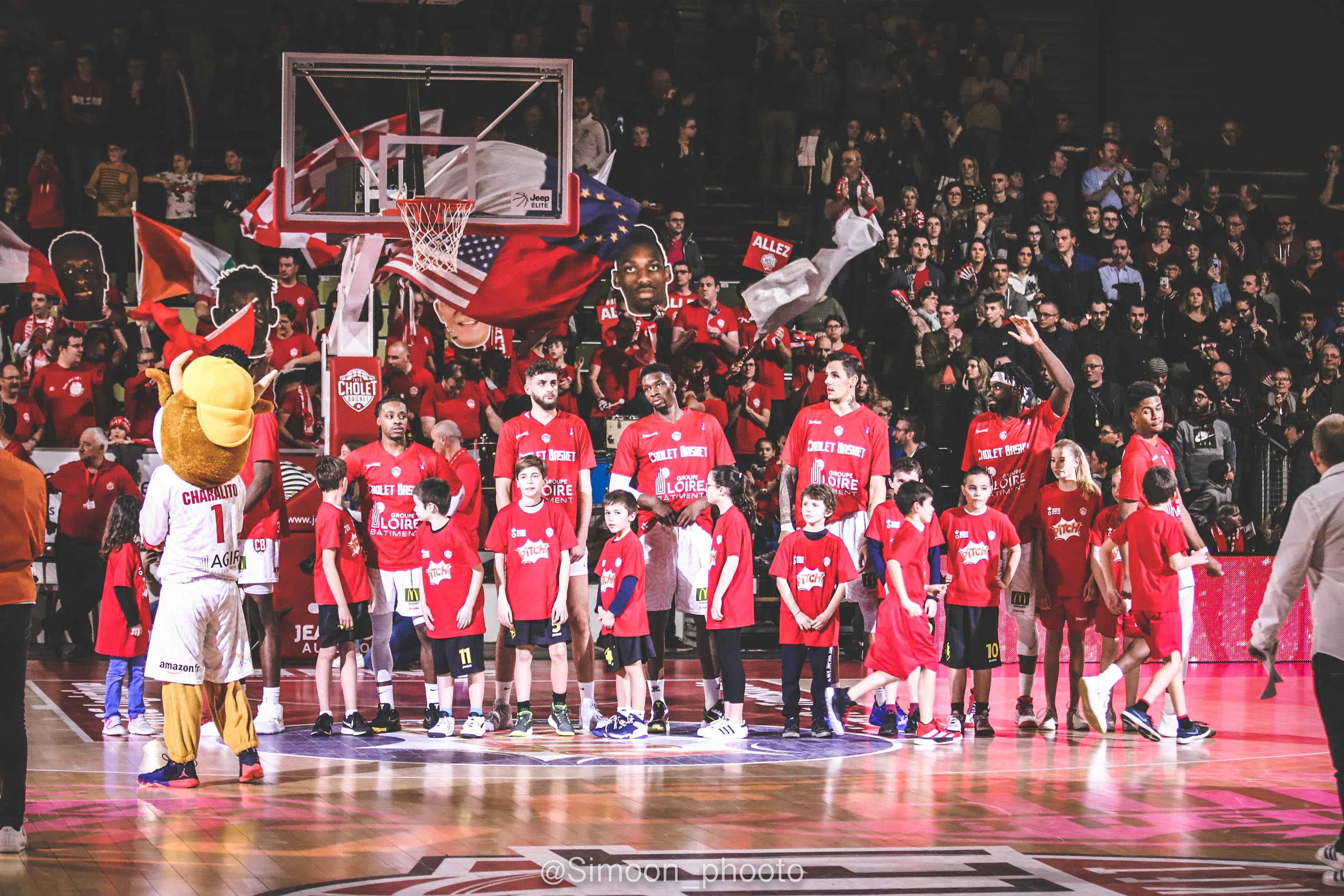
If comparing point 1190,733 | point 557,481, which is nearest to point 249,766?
point 557,481

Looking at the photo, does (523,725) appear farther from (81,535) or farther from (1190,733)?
(81,535)

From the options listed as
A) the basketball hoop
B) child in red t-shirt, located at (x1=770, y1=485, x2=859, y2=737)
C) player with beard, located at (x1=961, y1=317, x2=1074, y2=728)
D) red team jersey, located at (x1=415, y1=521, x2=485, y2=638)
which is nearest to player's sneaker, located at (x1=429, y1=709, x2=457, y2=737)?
red team jersey, located at (x1=415, y1=521, x2=485, y2=638)

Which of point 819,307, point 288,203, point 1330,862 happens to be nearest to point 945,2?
point 819,307

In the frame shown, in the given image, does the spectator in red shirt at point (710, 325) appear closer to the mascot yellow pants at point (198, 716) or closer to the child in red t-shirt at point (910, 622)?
the child in red t-shirt at point (910, 622)

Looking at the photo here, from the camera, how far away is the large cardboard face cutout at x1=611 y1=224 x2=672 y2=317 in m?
16.4

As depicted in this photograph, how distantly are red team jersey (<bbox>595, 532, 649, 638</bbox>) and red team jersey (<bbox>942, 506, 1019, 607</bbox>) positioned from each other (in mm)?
2071

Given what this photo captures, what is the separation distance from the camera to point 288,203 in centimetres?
1238

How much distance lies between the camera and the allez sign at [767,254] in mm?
16922

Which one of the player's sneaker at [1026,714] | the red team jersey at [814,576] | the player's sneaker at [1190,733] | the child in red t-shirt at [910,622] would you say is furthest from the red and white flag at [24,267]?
the player's sneaker at [1190,733]

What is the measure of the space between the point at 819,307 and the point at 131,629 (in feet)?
29.3

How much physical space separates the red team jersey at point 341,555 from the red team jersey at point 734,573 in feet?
7.47

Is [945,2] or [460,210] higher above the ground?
[945,2]

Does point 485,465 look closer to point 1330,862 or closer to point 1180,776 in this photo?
point 1180,776

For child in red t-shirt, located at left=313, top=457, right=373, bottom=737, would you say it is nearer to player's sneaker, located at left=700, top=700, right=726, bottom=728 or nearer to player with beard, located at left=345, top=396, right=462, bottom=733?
player with beard, located at left=345, top=396, right=462, bottom=733
